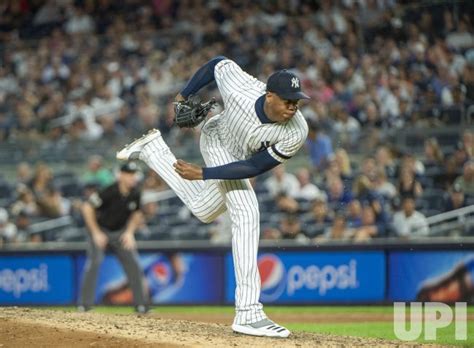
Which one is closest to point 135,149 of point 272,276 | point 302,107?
point 272,276

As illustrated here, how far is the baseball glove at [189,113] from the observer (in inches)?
309

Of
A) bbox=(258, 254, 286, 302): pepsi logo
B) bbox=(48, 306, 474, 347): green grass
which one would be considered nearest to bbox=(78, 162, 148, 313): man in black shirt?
bbox=(48, 306, 474, 347): green grass

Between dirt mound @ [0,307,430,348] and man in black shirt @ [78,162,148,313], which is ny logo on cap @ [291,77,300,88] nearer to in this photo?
dirt mound @ [0,307,430,348]

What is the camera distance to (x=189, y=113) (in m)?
7.85

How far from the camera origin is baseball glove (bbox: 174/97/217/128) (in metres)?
7.85

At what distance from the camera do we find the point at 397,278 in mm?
13406

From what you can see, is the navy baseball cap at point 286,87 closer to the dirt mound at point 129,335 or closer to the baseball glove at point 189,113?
the baseball glove at point 189,113

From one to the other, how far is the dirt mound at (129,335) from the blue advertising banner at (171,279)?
5649 millimetres

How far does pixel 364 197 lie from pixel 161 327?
6411 mm

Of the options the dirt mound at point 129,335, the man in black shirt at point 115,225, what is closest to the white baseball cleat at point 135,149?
the dirt mound at point 129,335

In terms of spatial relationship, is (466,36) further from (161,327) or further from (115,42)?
(161,327)

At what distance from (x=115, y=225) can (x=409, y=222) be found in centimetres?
417

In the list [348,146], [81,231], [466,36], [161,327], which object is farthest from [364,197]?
[161,327]

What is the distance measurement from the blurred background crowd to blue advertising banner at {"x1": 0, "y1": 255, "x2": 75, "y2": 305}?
1.04 metres
